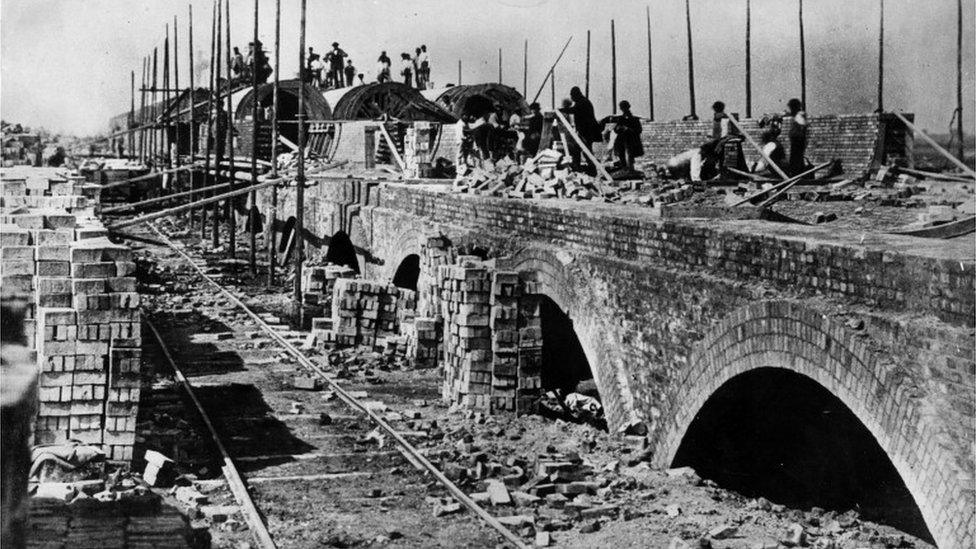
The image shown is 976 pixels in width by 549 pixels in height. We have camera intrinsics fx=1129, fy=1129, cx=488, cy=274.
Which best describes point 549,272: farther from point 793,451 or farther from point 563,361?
point 793,451

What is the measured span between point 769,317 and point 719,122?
1270cm

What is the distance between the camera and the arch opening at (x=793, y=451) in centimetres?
914

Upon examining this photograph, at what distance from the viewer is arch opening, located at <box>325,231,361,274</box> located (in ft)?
82.8

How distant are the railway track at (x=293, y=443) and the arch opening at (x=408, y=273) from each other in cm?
241

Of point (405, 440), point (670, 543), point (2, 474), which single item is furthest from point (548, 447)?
point (2, 474)

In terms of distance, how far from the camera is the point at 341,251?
85.5 feet

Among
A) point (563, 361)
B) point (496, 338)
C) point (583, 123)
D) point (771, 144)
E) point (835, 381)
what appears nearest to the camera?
point (835, 381)

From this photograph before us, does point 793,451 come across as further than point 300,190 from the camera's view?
No

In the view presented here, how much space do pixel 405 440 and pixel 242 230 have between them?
26.2 m

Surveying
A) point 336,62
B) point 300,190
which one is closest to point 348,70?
point 336,62

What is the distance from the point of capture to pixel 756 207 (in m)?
10.9

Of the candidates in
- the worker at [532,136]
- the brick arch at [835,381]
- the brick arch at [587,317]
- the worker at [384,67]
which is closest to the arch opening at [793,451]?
the brick arch at [835,381]

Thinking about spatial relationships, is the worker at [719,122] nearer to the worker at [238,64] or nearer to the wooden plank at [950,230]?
the wooden plank at [950,230]

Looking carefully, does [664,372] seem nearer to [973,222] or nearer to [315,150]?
[973,222]
